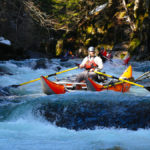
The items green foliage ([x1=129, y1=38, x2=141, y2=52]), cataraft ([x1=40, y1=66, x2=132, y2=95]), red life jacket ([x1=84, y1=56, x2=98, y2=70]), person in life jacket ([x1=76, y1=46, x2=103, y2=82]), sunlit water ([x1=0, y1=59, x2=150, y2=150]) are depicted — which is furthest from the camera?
green foliage ([x1=129, y1=38, x2=141, y2=52])

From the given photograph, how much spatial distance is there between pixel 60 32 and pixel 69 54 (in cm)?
561

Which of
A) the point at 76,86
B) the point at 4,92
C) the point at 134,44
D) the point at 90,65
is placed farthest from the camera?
the point at 134,44

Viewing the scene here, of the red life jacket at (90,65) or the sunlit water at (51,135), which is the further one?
the red life jacket at (90,65)

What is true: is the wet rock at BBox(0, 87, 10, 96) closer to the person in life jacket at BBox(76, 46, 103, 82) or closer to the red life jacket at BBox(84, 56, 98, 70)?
the person in life jacket at BBox(76, 46, 103, 82)

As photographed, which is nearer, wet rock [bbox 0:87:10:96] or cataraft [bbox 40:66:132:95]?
cataraft [bbox 40:66:132:95]

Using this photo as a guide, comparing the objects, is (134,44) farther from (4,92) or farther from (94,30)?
(4,92)

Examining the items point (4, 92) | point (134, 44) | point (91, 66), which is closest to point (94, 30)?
point (134, 44)

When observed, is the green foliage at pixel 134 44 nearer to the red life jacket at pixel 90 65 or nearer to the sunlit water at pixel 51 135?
the red life jacket at pixel 90 65

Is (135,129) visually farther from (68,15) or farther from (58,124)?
(68,15)

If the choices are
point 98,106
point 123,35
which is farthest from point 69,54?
point 98,106

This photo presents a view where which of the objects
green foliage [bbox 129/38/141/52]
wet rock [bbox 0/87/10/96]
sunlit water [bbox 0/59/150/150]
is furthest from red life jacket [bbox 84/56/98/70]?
green foliage [bbox 129/38/141/52]

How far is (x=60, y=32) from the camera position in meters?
25.8

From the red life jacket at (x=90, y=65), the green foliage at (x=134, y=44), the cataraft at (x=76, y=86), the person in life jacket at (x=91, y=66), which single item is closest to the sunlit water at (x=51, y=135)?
the cataraft at (x=76, y=86)

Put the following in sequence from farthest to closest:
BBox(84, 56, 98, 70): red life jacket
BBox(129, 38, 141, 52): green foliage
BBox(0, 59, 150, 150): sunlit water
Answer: BBox(129, 38, 141, 52): green foliage, BBox(84, 56, 98, 70): red life jacket, BBox(0, 59, 150, 150): sunlit water
